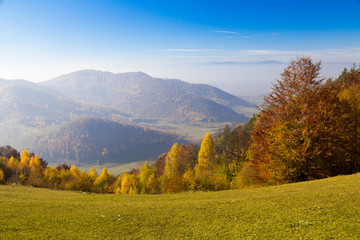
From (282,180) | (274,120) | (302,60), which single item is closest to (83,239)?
(282,180)

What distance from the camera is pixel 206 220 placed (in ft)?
43.6

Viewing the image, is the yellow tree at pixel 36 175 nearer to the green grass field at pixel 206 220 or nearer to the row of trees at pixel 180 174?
the row of trees at pixel 180 174

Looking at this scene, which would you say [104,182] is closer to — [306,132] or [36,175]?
[36,175]

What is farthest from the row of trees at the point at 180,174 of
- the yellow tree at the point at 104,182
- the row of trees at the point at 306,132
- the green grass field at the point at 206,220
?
the green grass field at the point at 206,220

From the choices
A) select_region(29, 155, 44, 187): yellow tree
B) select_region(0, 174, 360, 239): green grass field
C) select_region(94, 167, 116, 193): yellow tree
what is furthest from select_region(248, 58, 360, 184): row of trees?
select_region(94, 167, 116, 193): yellow tree

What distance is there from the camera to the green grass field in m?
10.6

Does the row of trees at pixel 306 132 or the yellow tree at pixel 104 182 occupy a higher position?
the row of trees at pixel 306 132

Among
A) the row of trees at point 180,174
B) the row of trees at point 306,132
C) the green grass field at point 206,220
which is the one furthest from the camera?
the row of trees at point 180,174

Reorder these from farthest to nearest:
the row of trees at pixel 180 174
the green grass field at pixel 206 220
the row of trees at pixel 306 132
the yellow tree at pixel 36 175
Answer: the row of trees at pixel 180 174 < the yellow tree at pixel 36 175 < the row of trees at pixel 306 132 < the green grass field at pixel 206 220

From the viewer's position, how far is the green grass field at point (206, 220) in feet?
34.8

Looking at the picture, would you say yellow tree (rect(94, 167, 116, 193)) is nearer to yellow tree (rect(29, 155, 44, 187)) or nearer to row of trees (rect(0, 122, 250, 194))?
row of trees (rect(0, 122, 250, 194))

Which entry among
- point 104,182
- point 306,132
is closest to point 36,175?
point 104,182

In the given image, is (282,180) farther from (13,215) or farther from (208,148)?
(208,148)

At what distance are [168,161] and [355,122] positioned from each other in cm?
5196
